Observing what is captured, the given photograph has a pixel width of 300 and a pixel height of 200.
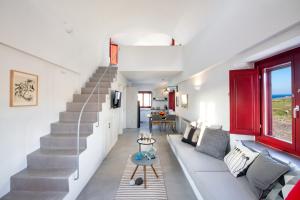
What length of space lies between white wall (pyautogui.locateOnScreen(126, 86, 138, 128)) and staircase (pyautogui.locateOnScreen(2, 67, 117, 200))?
4.62m

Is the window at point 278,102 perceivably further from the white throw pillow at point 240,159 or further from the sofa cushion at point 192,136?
the sofa cushion at point 192,136

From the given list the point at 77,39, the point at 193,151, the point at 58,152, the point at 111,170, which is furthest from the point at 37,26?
the point at 193,151

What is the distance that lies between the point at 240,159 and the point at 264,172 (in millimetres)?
514

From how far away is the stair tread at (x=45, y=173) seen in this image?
7.22 feet

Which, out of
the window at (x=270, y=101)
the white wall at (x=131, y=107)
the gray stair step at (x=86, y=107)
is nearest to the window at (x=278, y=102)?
the window at (x=270, y=101)

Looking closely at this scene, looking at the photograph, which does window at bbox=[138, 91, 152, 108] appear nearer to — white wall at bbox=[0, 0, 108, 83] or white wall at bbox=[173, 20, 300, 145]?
white wall at bbox=[173, 20, 300, 145]

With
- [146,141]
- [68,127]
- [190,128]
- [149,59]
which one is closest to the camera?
[68,127]

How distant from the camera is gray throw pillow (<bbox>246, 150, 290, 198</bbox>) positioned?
1.51 metres

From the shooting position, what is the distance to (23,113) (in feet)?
7.83

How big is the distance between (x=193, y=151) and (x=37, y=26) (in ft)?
12.3

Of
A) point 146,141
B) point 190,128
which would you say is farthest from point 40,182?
point 190,128

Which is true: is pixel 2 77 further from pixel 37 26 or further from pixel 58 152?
pixel 58 152

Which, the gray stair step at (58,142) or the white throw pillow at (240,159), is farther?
the gray stair step at (58,142)

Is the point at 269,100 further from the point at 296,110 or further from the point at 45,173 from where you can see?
the point at 45,173
